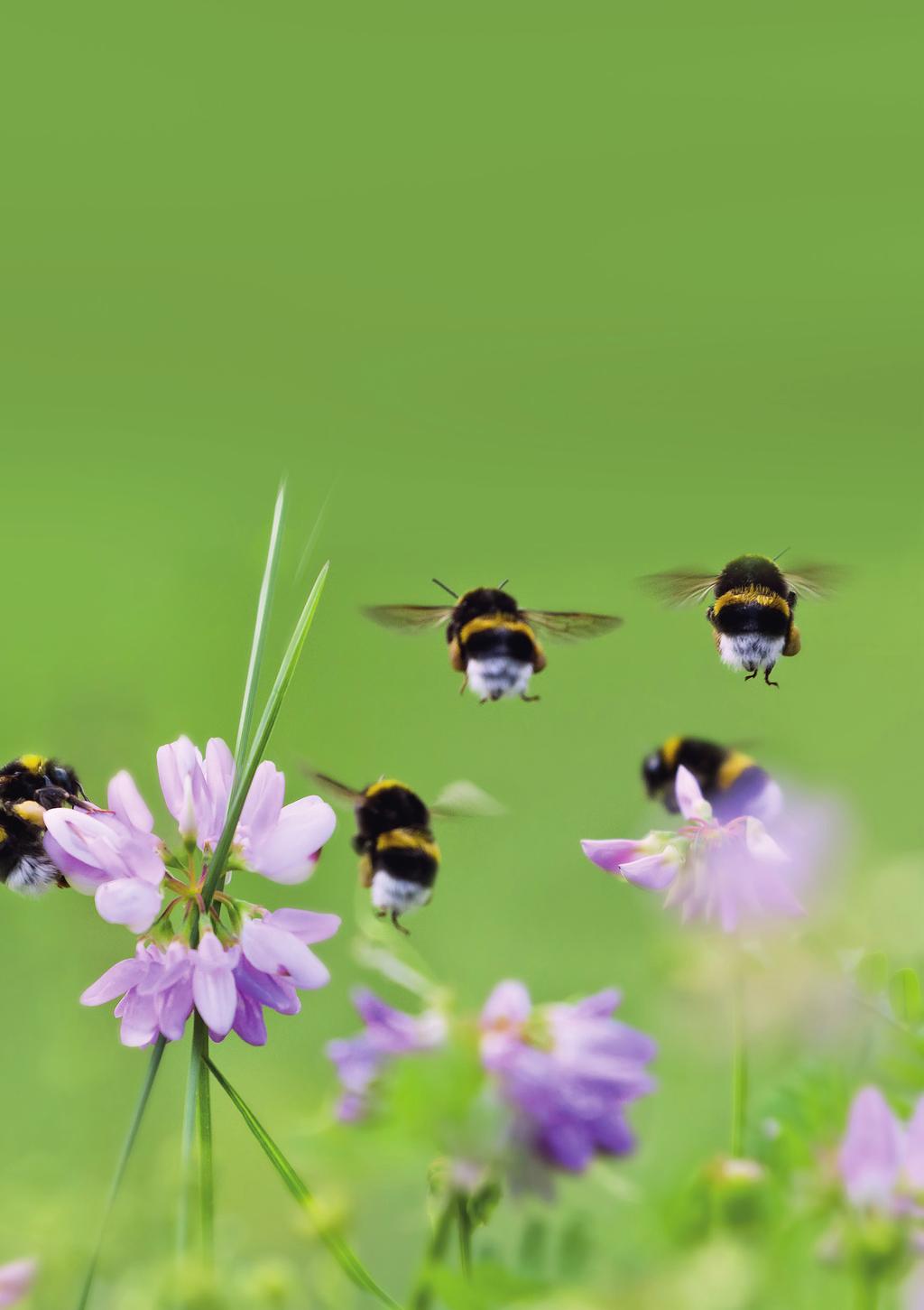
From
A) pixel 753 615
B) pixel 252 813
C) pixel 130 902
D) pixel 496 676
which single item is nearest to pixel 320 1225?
pixel 130 902

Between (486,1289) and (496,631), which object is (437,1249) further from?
(496,631)

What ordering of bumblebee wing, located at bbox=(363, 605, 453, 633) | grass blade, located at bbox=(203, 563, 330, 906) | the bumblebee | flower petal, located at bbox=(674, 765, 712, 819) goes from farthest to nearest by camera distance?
bumblebee wing, located at bbox=(363, 605, 453, 633) < the bumblebee < flower petal, located at bbox=(674, 765, 712, 819) < grass blade, located at bbox=(203, 563, 330, 906)

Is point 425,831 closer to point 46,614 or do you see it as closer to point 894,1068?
point 894,1068

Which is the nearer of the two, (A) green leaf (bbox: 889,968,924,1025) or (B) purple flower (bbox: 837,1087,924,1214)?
(B) purple flower (bbox: 837,1087,924,1214)

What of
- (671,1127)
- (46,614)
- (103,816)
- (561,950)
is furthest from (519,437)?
(103,816)

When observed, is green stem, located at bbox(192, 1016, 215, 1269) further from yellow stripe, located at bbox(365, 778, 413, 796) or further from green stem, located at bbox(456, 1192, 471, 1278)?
yellow stripe, located at bbox(365, 778, 413, 796)

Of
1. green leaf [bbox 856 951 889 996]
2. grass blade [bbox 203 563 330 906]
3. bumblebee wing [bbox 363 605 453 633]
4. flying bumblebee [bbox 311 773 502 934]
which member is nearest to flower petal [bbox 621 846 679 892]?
green leaf [bbox 856 951 889 996]
